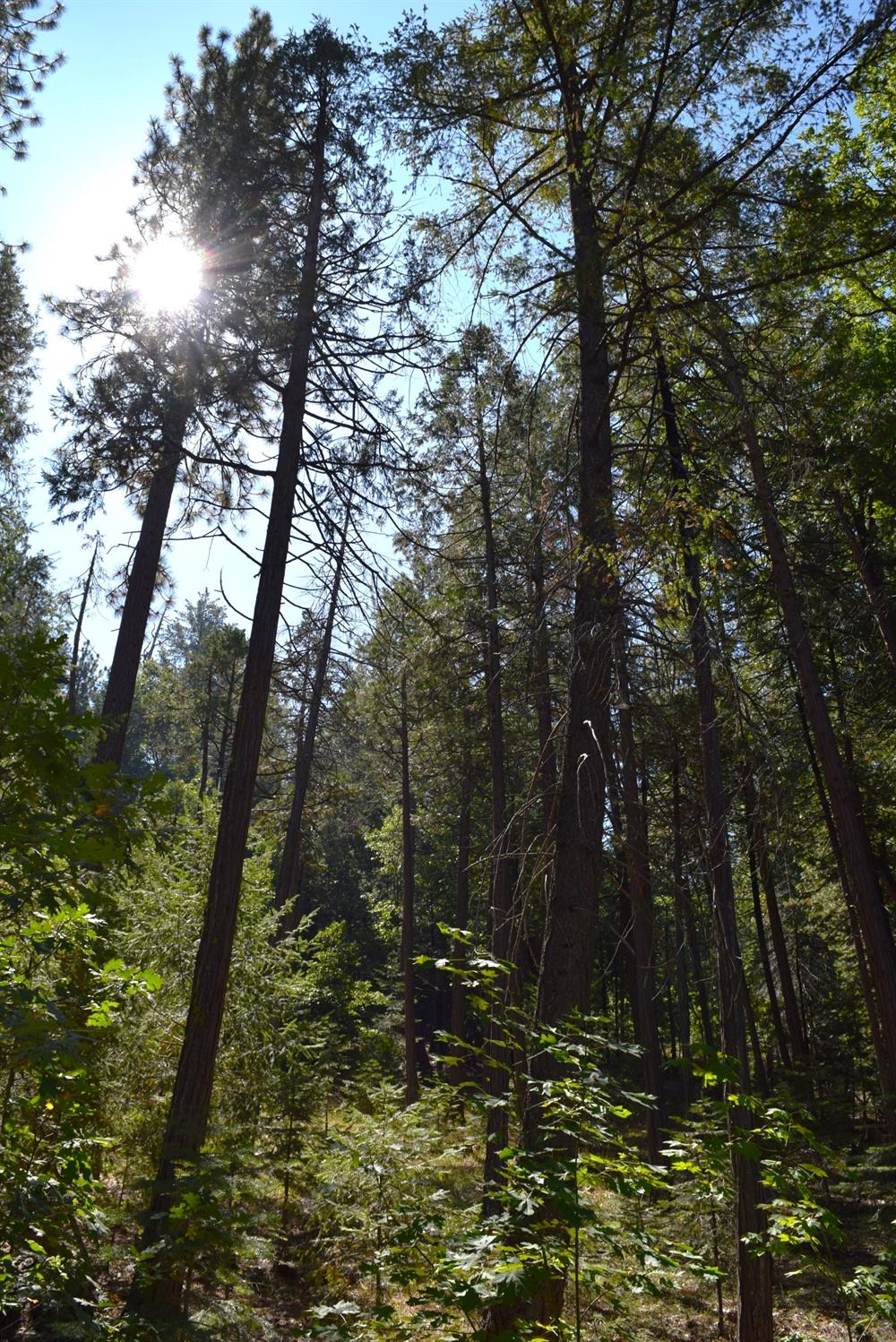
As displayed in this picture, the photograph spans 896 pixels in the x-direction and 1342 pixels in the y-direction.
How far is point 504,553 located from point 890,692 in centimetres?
650

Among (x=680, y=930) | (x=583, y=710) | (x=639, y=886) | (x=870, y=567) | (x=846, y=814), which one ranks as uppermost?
(x=870, y=567)

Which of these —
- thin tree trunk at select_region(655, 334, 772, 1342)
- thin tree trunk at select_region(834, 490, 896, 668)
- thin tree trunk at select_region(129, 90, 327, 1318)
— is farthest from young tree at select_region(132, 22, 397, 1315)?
thin tree trunk at select_region(834, 490, 896, 668)

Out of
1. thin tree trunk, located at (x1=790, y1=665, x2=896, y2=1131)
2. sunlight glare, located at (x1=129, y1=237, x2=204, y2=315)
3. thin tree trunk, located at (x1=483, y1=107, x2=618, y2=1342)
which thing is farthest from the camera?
thin tree trunk, located at (x1=790, y1=665, x2=896, y2=1131)

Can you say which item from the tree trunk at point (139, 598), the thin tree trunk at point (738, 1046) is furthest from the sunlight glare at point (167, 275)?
the thin tree trunk at point (738, 1046)

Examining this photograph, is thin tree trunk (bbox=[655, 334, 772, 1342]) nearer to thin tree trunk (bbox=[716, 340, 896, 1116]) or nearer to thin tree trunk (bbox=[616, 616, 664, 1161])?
thin tree trunk (bbox=[616, 616, 664, 1161])

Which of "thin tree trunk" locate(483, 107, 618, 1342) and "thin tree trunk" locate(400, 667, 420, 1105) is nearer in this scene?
"thin tree trunk" locate(483, 107, 618, 1342)

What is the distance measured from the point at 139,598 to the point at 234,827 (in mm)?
4533

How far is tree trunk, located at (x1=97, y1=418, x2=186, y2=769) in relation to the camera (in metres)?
10.1

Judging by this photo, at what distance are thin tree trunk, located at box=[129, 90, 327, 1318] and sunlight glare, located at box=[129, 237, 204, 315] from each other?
1099mm

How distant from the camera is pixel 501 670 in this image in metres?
5.48

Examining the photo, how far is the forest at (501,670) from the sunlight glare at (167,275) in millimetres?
47

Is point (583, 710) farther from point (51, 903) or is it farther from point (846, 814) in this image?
point (846, 814)

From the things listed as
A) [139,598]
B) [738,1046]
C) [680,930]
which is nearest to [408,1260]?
[680,930]

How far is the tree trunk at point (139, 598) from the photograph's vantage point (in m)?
10.1
